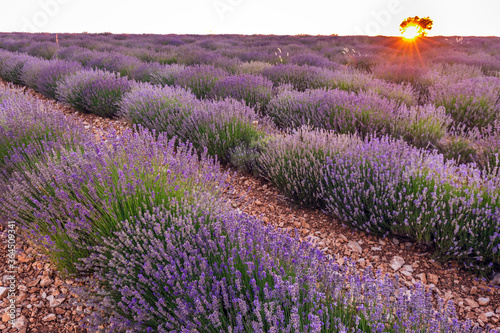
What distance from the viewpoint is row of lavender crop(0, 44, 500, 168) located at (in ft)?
13.7

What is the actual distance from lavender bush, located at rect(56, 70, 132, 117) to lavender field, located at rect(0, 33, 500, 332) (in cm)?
6

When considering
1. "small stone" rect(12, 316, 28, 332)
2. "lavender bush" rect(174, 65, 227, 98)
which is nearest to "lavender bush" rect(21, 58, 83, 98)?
"lavender bush" rect(174, 65, 227, 98)

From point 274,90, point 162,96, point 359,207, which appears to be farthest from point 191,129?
point 274,90

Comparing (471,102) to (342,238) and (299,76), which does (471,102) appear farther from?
(342,238)

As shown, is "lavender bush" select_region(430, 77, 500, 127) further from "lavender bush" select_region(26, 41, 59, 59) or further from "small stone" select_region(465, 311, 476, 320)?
"lavender bush" select_region(26, 41, 59, 59)

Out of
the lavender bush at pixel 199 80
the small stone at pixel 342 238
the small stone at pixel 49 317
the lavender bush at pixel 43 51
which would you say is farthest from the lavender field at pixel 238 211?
the lavender bush at pixel 43 51

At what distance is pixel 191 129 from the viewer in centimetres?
417

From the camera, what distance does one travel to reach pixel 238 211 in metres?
2.50

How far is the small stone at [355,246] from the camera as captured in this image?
105 inches

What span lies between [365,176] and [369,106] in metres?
1.97

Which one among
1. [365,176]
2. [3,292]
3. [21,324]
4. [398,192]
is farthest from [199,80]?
[21,324]

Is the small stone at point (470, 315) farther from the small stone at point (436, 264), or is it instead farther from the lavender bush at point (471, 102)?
the lavender bush at point (471, 102)

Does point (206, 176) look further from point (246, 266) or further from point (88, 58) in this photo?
point (88, 58)

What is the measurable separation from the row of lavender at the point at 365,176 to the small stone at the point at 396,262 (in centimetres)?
23
